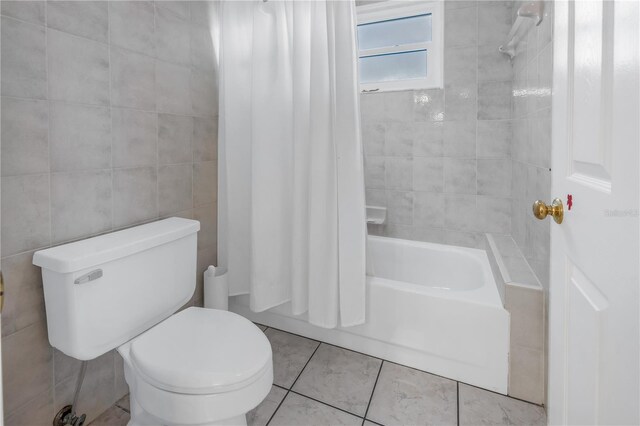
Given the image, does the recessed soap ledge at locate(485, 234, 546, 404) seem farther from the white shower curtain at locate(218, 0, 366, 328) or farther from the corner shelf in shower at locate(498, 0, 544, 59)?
the corner shelf in shower at locate(498, 0, 544, 59)

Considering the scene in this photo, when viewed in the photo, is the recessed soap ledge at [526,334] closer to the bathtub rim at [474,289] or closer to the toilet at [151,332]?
the bathtub rim at [474,289]

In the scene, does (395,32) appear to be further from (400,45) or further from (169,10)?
(169,10)

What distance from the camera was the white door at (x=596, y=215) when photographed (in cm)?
53

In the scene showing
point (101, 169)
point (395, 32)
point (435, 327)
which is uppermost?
point (395, 32)

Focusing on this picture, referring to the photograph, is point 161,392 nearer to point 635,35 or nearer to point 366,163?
point 635,35

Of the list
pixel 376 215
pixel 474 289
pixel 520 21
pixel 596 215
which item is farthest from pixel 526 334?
pixel 520 21

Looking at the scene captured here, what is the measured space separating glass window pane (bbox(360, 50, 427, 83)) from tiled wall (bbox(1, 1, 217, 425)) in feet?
3.86

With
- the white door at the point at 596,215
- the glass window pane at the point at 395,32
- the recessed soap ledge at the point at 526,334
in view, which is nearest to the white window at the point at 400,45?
the glass window pane at the point at 395,32

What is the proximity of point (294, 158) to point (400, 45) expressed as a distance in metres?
1.29

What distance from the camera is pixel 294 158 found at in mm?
1759

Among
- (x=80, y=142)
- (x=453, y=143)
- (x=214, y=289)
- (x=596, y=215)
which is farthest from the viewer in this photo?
(x=453, y=143)

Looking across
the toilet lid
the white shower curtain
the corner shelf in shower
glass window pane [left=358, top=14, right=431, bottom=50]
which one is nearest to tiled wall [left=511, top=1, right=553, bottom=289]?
the corner shelf in shower

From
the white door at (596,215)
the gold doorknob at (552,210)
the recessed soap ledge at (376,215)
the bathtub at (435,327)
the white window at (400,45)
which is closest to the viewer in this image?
the white door at (596,215)

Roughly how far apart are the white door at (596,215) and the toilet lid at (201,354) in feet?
2.83
